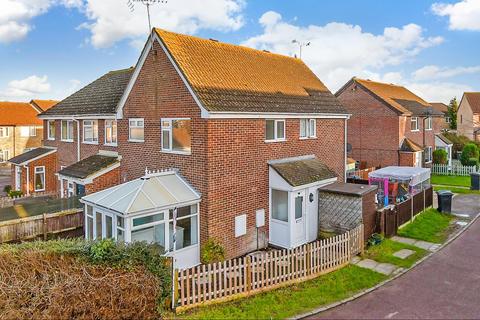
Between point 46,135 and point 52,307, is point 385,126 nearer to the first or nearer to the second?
A: point 46,135

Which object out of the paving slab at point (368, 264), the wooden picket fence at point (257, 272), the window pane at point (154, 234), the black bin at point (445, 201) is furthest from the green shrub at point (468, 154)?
the window pane at point (154, 234)

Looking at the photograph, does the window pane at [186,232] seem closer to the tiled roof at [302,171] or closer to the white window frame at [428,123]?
the tiled roof at [302,171]

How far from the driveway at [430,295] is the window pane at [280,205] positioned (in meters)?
5.06

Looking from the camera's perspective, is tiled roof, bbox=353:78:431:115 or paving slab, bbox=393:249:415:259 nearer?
paving slab, bbox=393:249:415:259

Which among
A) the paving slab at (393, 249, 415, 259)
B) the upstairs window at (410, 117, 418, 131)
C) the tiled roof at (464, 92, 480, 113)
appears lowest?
the paving slab at (393, 249, 415, 259)

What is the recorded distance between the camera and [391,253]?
14.6 meters

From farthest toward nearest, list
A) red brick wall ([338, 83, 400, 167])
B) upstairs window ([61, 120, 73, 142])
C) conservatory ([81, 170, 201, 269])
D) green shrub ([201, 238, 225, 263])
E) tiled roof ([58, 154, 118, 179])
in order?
red brick wall ([338, 83, 400, 167]) < upstairs window ([61, 120, 73, 142]) < tiled roof ([58, 154, 118, 179]) < green shrub ([201, 238, 225, 263]) < conservatory ([81, 170, 201, 269])

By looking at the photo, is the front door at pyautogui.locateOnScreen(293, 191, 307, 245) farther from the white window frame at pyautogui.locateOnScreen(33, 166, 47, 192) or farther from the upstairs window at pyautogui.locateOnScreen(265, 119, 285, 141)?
the white window frame at pyautogui.locateOnScreen(33, 166, 47, 192)

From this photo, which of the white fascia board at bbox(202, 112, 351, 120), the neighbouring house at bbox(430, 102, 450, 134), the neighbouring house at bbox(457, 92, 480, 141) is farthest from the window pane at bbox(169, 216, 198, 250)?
the neighbouring house at bbox(457, 92, 480, 141)

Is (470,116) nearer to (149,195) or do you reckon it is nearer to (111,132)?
(111,132)

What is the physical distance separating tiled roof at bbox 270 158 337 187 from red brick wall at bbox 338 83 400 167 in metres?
15.5

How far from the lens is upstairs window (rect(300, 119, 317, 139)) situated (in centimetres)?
1822

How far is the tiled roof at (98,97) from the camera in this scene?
21812mm

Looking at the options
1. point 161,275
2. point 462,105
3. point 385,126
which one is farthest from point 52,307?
point 462,105
